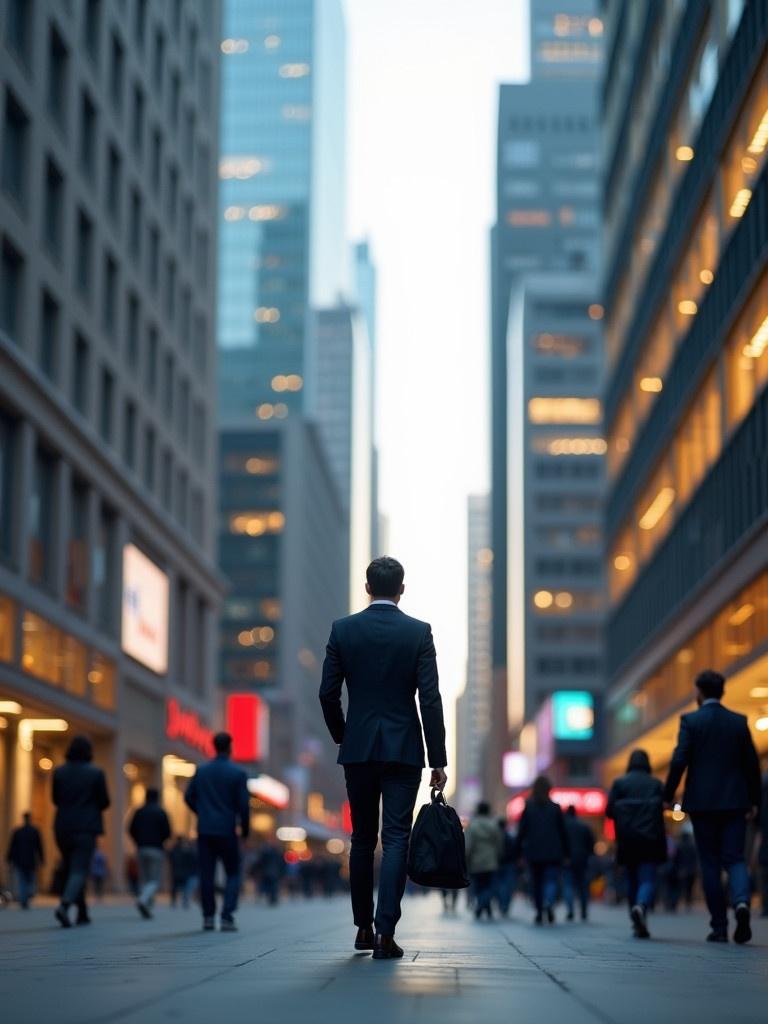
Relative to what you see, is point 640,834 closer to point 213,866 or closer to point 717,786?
point 717,786

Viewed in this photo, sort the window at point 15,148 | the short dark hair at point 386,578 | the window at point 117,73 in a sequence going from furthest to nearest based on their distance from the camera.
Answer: the window at point 117,73 < the window at point 15,148 < the short dark hair at point 386,578

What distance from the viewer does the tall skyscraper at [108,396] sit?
3534 cm

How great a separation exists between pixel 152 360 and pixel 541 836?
33733 millimetres

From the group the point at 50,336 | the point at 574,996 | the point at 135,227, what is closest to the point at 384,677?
the point at 574,996

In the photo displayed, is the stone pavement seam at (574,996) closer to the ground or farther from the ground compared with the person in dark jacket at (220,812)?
closer to the ground

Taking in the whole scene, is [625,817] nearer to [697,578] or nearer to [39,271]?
[697,578]

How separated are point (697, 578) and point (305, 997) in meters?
29.4

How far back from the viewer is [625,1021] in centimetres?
620

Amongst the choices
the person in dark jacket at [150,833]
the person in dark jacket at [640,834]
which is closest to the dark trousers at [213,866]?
the person in dark jacket at [640,834]

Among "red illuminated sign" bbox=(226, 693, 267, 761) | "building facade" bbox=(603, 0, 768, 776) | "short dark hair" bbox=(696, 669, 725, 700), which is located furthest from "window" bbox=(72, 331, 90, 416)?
"red illuminated sign" bbox=(226, 693, 267, 761)

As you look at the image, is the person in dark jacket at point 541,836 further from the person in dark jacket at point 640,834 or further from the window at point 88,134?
the window at point 88,134

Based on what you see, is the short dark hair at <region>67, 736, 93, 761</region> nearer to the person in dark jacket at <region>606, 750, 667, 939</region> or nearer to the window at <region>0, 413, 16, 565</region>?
the person in dark jacket at <region>606, 750, 667, 939</region>

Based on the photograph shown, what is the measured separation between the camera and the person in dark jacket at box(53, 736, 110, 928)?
53.6ft

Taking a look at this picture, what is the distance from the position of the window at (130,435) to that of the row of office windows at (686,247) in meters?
14.3
